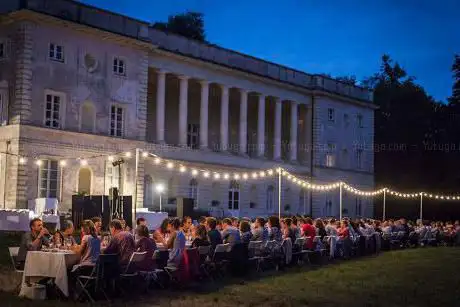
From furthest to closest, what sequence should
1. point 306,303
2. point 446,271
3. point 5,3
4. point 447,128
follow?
point 447,128, point 5,3, point 446,271, point 306,303

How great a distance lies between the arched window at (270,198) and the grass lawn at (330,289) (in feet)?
88.9

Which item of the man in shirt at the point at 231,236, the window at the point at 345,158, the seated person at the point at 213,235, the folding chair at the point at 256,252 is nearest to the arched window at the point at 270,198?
the window at the point at 345,158

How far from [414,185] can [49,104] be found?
37.0 m

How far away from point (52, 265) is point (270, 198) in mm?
36620

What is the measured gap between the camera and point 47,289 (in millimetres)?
11711

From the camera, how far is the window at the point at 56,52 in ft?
105

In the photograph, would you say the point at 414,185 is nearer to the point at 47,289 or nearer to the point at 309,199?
the point at 309,199

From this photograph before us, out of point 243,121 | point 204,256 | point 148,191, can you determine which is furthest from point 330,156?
point 204,256

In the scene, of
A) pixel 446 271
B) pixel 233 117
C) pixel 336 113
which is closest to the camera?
pixel 446 271

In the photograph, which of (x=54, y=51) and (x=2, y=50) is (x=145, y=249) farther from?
(x=2, y=50)

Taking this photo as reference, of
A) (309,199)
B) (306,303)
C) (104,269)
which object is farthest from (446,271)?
(309,199)

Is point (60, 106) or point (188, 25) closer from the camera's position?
point (60, 106)

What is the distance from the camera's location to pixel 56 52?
32156 mm

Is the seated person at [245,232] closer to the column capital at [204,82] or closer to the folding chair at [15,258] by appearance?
the folding chair at [15,258]
